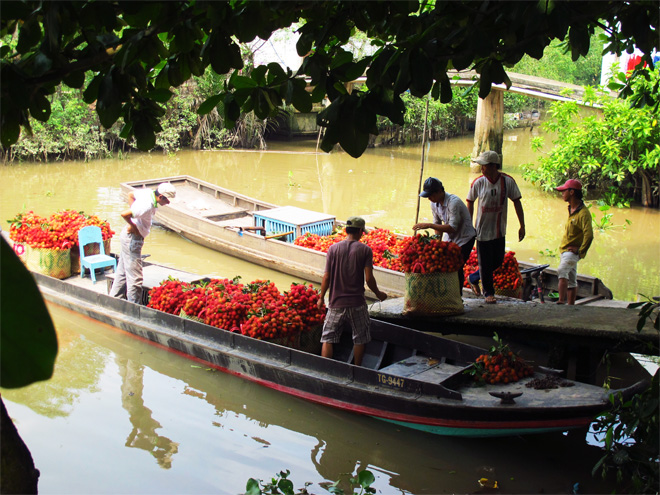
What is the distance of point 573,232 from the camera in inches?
265

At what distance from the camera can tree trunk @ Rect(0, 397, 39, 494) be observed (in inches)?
90.5

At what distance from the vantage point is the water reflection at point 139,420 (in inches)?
211

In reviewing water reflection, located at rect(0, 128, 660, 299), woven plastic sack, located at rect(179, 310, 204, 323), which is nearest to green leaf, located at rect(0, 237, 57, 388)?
woven plastic sack, located at rect(179, 310, 204, 323)

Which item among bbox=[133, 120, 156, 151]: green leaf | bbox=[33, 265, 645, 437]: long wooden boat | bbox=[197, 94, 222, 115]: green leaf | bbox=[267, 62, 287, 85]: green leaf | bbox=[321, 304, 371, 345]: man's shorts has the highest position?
bbox=[267, 62, 287, 85]: green leaf

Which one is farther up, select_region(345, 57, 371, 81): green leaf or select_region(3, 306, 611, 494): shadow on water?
select_region(345, 57, 371, 81): green leaf

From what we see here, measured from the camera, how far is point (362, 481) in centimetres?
333

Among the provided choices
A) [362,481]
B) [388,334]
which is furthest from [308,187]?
[362,481]

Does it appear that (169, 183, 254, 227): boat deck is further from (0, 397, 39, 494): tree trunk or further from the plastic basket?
(0, 397, 39, 494): tree trunk

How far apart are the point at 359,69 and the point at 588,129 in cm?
1299

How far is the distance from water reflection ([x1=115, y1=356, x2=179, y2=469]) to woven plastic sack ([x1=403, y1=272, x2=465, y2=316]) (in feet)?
8.36

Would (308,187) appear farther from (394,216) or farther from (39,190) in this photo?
(39,190)

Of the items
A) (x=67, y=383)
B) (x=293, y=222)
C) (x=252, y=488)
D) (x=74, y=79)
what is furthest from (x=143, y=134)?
(x=293, y=222)

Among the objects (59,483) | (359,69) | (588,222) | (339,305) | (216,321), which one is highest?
(359,69)

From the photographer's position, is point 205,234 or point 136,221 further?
point 205,234
